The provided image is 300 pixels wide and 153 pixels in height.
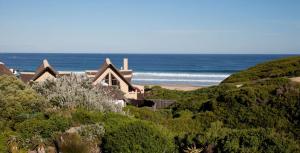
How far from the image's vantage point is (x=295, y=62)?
120 ft

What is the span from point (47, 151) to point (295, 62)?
28559 millimetres

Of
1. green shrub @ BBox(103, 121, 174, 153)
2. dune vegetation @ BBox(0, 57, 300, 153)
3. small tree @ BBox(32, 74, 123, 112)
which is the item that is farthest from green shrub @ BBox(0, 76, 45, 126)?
green shrub @ BBox(103, 121, 174, 153)

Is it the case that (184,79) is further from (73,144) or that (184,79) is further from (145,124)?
(73,144)

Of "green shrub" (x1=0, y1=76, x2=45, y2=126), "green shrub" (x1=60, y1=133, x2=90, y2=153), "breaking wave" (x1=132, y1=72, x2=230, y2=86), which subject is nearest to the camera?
"green shrub" (x1=60, y1=133, x2=90, y2=153)

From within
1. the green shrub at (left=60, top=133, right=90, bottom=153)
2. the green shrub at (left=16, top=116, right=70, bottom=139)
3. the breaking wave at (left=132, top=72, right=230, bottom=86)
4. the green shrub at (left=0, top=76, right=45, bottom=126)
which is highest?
the green shrub at (left=0, top=76, right=45, bottom=126)

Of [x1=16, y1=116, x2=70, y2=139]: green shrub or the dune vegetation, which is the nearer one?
the dune vegetation

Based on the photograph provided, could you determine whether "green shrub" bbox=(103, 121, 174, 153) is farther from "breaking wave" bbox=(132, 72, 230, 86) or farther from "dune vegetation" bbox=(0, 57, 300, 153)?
"breaking wave" bbox=(132, 72, 230, 86)

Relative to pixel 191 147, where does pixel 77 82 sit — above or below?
above

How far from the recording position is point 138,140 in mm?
11492

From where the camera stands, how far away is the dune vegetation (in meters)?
11.0

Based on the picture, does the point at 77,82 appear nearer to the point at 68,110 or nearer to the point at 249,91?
the point at 68,110

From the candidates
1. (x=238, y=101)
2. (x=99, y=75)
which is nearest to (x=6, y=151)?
(x=238, y=101)

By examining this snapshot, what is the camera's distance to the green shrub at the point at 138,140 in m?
11.4

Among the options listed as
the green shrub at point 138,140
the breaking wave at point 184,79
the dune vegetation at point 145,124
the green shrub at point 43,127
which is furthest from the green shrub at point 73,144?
the breaking wave at point 184,79
